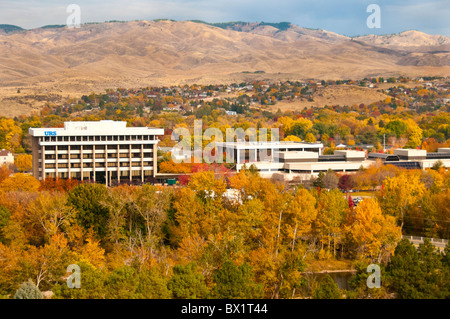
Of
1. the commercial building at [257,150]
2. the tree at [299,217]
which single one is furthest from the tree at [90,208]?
the commercial building at [257,150]

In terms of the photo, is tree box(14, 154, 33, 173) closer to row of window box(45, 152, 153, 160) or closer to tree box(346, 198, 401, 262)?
row of window box(45, 152, 153, 160)

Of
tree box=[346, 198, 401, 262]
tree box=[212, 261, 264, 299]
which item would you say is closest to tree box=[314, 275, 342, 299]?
tree box=[212, 261, 264, 299]

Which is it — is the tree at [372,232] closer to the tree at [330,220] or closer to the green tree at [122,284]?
the tree at [330,220]

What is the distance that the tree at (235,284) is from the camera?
23469 millimetres

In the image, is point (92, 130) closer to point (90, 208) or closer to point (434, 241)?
point (90, 208)

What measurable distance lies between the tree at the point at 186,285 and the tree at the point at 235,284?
51cm

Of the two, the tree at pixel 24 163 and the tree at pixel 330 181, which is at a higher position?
the tree at pixel 24 163

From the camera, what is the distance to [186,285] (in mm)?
23594

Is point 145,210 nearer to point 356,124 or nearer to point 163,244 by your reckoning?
point 163,244

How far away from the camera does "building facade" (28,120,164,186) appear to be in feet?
178

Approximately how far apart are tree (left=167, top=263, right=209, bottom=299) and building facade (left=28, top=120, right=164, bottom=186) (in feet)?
102

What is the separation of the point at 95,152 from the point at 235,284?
34185 millimetres

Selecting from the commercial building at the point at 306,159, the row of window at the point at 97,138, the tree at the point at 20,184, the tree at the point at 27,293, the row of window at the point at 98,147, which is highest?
the row of window at the point at 97,138
